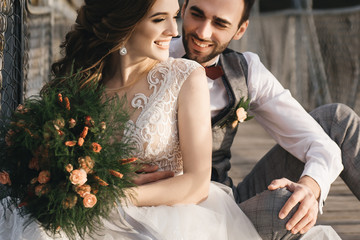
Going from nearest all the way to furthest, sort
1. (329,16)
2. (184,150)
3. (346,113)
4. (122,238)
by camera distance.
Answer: (122,238)
(184,150)
(346,113)
(329,16)

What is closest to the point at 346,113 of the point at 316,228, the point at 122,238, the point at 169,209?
the point at 316,228

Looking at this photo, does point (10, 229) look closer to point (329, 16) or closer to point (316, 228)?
point (316, 228)

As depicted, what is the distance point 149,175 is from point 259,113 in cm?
96

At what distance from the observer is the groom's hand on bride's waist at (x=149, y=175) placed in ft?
6.83

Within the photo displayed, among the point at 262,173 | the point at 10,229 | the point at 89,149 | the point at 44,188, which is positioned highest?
the point at 89,149

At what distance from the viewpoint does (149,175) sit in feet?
6.91

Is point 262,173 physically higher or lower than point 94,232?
lower

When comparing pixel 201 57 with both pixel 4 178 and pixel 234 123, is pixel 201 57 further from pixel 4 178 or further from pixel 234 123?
pixel 4 178

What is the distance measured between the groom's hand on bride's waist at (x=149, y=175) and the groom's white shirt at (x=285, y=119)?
601mm

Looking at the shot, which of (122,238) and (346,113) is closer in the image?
(122,238)

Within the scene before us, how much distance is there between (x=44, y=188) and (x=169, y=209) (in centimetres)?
48

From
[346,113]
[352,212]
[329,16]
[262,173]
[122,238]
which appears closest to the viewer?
[122,238]

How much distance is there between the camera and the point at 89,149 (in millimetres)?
1737

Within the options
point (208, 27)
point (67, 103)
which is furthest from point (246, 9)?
point (67, 103)
